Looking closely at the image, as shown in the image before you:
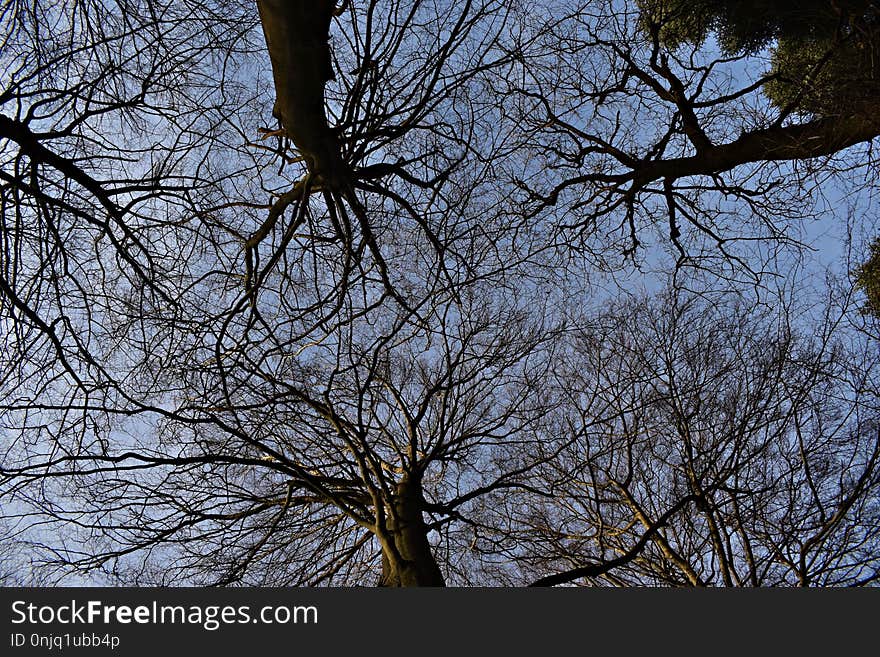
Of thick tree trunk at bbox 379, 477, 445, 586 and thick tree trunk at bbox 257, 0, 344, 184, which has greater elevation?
thick tree trunk at bbox 257, 0, 344, 184

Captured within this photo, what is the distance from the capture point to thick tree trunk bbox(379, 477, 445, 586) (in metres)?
3.33

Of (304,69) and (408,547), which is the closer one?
(304,69)

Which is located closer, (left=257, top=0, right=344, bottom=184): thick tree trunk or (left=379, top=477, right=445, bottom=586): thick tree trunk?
(left=257, top=0, right=344, bottom=184): thick tree trunk

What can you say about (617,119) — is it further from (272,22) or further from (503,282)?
(272,22)

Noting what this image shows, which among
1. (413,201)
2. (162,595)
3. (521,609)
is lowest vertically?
A: (521,609)

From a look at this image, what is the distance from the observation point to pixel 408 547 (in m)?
3.67

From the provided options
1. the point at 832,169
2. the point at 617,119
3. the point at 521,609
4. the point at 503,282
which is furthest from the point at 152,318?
the point at 832,169

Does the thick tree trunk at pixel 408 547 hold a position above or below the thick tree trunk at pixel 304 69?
below

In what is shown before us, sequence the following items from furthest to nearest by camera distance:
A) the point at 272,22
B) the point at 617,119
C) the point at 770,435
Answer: the point at 770,435, the point at 617,119, the point at 272,22

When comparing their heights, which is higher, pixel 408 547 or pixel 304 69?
pixel 304 69

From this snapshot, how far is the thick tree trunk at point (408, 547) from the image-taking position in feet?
10.9

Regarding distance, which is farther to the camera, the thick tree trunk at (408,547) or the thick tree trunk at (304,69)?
the thick tree trunk at (408,547)

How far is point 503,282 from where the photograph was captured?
4441mm

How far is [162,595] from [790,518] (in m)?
5.15
